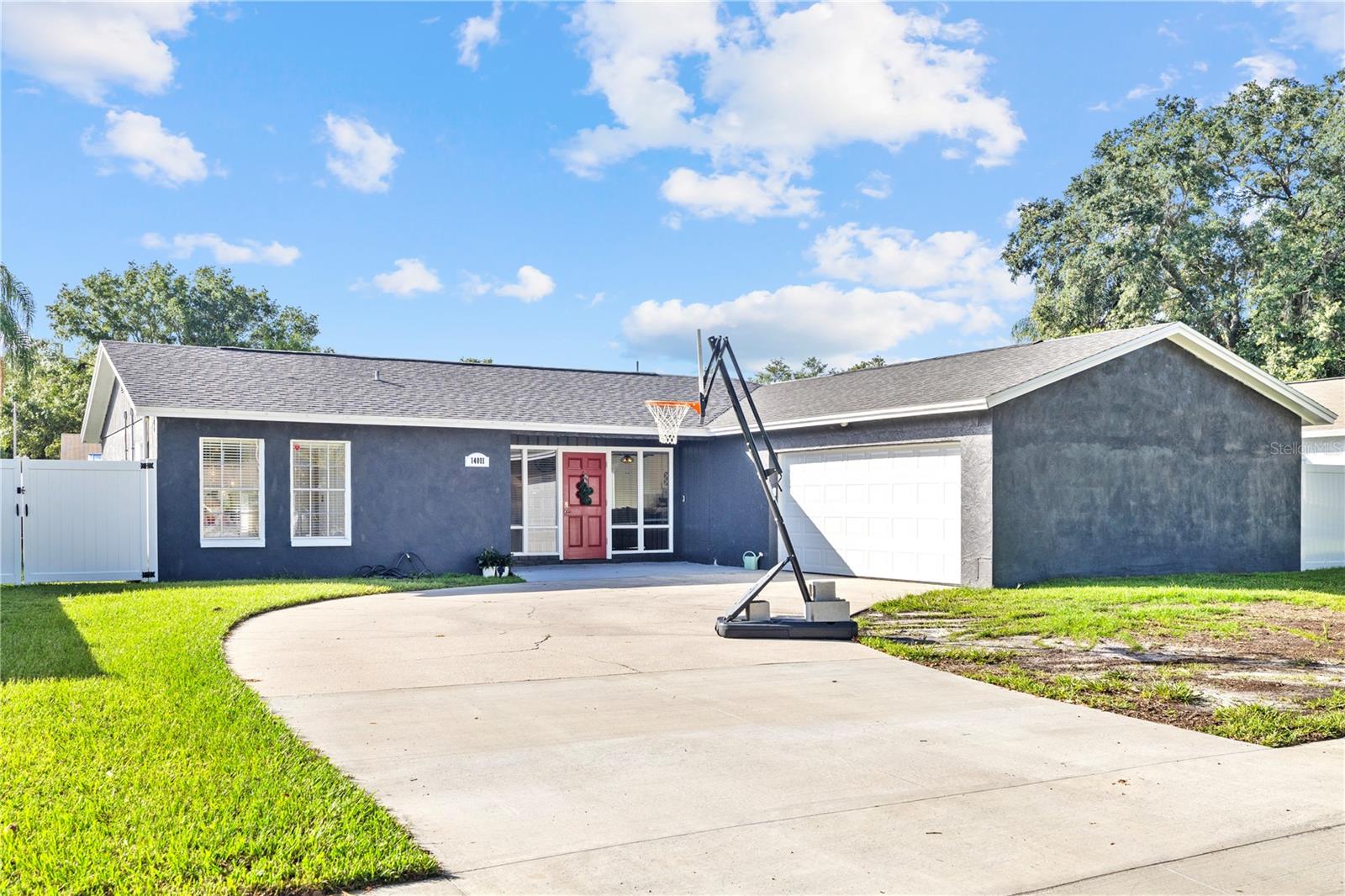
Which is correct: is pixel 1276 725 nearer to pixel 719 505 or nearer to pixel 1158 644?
pixel 1158 644

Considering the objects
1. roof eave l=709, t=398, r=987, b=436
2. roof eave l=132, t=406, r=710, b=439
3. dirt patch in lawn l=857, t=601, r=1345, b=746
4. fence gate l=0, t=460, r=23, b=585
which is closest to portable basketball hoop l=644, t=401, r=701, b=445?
roof eave l=132, t=406, r=710, b=439

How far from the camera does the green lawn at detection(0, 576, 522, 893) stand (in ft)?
13.3

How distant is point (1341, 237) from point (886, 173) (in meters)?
16.2

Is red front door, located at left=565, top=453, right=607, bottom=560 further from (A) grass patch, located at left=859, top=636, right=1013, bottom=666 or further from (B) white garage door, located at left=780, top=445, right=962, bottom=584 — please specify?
(A) grass patch, located at left=859, top=636, right=1013, bottom=666

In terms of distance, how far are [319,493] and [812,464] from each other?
8.49 m

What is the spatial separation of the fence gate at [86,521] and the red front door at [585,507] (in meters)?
7.62

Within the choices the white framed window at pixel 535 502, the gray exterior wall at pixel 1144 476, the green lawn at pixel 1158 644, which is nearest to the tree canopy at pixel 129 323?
the white framed window at pixel 535 502

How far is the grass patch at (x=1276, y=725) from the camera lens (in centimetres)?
645

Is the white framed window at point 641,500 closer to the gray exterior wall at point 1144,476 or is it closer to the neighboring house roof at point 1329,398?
the gray exterior wall at point 1144,476

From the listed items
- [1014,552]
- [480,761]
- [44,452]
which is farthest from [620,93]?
[44,452]

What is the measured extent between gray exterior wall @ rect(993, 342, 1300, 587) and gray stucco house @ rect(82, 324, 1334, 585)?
39 mm

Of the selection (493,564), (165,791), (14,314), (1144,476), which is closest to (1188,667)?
(165,791)

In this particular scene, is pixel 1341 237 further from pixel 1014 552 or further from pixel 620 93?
pixel 620 93

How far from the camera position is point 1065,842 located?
180 inches
